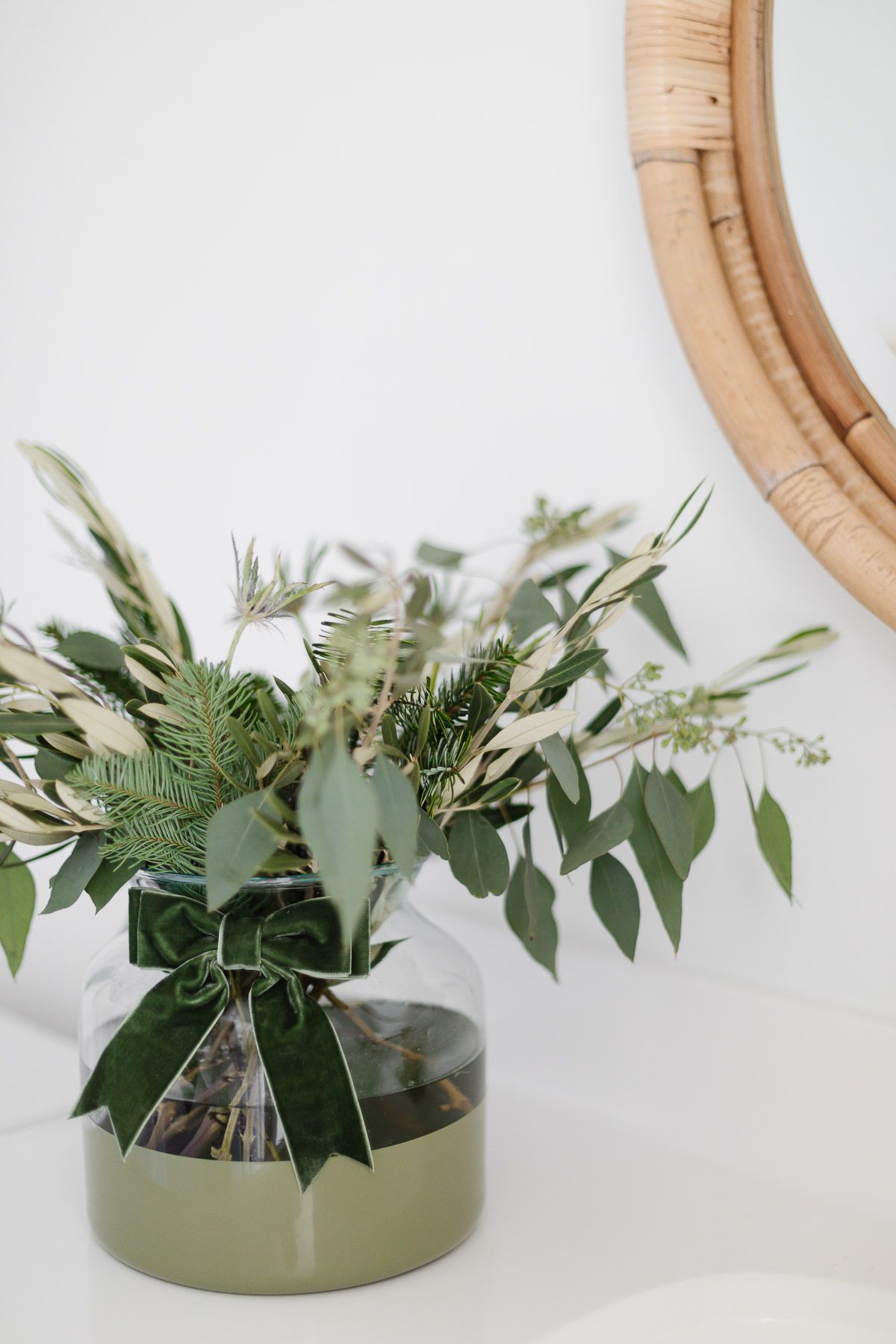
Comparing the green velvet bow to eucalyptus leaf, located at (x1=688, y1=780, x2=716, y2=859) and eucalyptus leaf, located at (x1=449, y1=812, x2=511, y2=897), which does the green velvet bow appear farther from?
eucalyptus leaf, located at (x1=688, y1=780, x2=716, y2=859)

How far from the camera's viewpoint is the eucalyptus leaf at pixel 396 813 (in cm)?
32

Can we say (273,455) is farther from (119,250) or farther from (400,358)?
(119,250)

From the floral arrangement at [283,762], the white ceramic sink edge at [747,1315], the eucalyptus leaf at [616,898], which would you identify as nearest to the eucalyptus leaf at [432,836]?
the floral arrangement at [283,762]

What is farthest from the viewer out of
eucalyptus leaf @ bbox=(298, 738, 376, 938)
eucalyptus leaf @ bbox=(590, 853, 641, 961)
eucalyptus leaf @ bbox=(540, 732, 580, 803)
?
eucalyptus leaf @ bbox=(590, 853, 641, 961)

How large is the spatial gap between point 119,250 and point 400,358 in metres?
0.33

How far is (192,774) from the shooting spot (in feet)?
1.35

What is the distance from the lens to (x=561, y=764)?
0.40 meters

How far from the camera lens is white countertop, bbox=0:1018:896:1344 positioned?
446mm

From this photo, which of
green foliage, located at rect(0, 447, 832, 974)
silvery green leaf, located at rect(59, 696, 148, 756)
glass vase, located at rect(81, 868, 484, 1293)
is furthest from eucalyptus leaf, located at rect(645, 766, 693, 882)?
silvery green leaf, located at rect(59, 696, 148, 756)

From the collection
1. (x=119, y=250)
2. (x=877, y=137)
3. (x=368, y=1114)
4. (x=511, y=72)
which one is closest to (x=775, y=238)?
(x=877, y=137)

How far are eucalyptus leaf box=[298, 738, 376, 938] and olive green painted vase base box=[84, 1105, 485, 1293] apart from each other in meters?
0.21

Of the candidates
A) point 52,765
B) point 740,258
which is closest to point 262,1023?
point 52,765

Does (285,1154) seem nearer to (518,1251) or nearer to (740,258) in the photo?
(518,1251)

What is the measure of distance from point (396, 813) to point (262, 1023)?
140 millimetres
